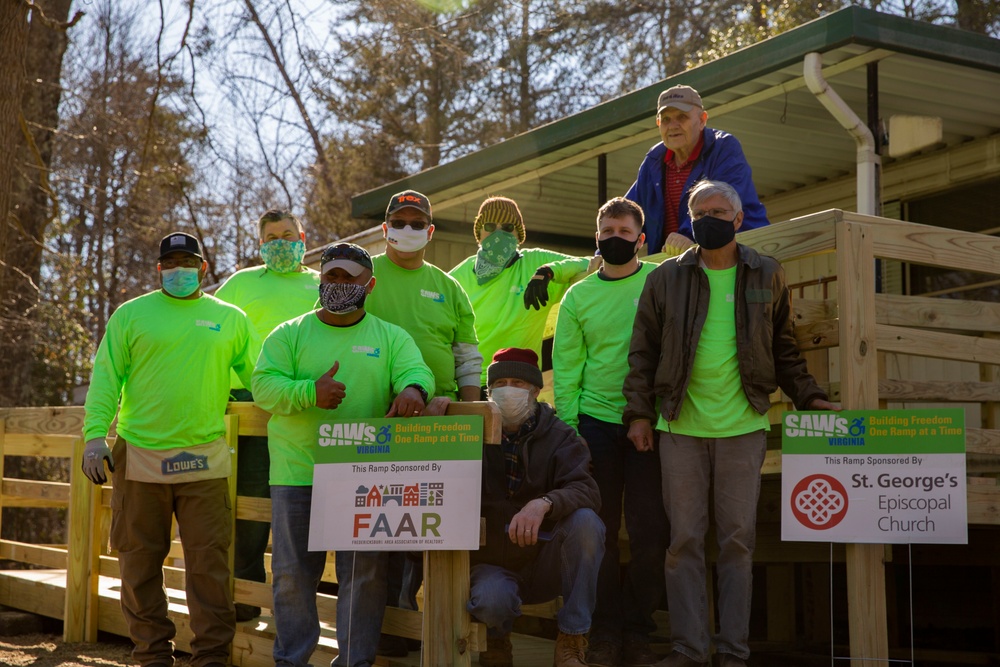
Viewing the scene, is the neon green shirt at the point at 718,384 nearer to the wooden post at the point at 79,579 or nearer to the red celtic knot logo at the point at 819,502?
the red celtic knot logo at the point at 819,502

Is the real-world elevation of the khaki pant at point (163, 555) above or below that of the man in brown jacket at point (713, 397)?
below

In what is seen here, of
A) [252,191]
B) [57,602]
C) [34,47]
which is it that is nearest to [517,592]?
[57,602]

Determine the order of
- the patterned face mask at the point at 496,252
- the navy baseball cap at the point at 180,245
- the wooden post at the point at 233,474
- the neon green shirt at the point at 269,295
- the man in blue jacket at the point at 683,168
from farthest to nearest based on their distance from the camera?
the neon green shirt at the point at 269,295
the patterned face mask at the point at 496,252
the man in blue jacket at the point at 683,168
the wooden post at the point at 233,474
the navy baseball cap at the point at 180,245

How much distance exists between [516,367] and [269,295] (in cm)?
199

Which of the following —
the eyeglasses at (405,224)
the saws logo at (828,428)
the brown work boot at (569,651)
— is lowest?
the brown work boot at (569,651)

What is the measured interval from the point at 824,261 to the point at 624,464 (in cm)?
573

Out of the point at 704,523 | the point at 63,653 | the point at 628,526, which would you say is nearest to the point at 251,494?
the point at 63,653

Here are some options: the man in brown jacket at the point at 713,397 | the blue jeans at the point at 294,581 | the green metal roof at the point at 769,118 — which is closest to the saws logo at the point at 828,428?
the man in brown jacket at the point at 713,397

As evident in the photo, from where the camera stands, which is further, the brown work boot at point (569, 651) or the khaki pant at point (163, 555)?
the khaki pant at point (163, 555)

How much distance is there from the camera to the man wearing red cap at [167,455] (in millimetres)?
5637

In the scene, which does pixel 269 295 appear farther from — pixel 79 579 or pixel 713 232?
pixel 713 232

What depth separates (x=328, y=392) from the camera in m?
4.86

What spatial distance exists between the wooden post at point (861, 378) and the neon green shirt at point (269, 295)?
118 inches

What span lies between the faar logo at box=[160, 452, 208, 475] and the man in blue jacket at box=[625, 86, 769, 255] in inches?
103
